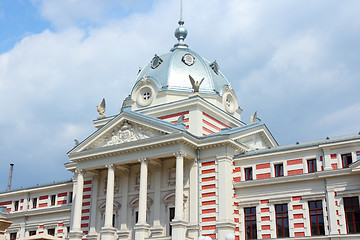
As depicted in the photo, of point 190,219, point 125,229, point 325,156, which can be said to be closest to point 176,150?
point 190,219

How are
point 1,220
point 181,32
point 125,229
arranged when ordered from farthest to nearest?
point 181,32
point 125,229
point 1,220

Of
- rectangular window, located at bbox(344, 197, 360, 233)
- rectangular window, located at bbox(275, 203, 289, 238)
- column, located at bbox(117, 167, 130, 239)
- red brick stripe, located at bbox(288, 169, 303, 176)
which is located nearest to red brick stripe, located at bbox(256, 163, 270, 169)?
red brick stripe, located at bbox(288, 169, 303, 176)

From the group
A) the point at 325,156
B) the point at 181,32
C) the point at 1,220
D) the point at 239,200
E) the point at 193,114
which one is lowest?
the point at 1,220

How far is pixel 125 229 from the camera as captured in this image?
4241cm

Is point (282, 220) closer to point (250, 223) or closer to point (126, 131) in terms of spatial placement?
point (250, 223)

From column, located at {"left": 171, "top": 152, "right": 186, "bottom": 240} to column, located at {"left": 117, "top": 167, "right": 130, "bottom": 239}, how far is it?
6285mm

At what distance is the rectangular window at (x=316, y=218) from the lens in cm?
3562

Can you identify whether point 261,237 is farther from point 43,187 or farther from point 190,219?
point 43,187

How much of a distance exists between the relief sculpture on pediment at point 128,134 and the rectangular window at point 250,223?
1036cm

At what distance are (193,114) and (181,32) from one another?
16389mm

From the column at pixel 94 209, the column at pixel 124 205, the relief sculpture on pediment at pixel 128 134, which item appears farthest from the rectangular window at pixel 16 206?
the relief sculpture on pediment at pixel 128 134

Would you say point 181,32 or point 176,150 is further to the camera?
point 181,32

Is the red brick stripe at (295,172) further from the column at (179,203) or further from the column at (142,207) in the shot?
the column at (142,207)

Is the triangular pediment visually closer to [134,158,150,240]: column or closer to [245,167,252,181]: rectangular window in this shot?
[134,158,150,240]: column
